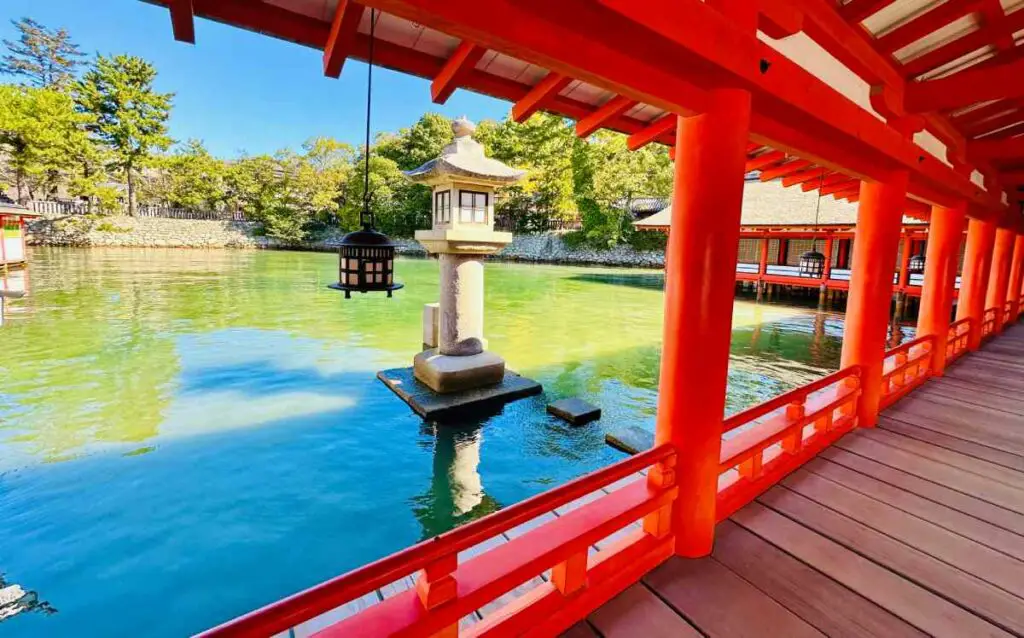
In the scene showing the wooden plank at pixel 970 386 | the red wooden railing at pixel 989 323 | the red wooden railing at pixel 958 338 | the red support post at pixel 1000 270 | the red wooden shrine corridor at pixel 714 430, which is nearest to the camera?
the red wooden shrine corridor at pixel 714 430

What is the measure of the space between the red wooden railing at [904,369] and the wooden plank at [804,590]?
301 centimetres

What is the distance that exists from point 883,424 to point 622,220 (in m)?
29.1

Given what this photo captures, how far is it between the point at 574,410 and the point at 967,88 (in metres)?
5.17

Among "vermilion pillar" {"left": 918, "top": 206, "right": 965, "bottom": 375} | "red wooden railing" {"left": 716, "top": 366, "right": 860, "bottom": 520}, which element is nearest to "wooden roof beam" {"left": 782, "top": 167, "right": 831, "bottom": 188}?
"vermilion pillar" {"left": 918, "top": 206, "right": 965, "bottom": 375}

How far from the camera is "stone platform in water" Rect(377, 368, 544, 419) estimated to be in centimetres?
693

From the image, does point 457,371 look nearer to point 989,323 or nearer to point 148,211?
point 989,323

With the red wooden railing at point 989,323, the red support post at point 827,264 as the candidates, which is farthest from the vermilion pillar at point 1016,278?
the red support post at point 827,264

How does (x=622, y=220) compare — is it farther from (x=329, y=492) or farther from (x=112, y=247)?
(x=112, y=247)

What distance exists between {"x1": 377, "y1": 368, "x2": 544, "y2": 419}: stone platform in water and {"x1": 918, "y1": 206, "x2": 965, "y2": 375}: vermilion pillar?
17.1 feet

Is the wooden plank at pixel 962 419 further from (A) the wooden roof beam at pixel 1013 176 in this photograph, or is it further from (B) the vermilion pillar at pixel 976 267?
(A) the wooden roof beam at pixel 1013 176

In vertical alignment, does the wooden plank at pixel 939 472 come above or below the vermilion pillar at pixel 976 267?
below

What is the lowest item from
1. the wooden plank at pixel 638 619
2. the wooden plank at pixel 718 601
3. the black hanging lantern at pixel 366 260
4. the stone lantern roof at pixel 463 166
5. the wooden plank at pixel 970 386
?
the wooden plank at pixel 638 619

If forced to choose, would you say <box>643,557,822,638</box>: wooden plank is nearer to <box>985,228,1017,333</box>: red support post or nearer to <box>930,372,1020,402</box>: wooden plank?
<box>930,372,1020,402</box>: wooden plank

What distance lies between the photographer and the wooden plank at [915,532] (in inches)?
92.7
